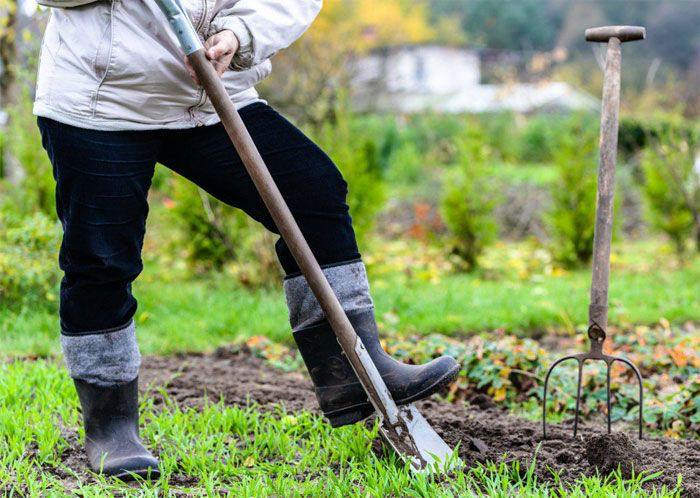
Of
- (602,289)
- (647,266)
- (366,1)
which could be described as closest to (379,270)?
(647,266)

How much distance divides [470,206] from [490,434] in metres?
4.89

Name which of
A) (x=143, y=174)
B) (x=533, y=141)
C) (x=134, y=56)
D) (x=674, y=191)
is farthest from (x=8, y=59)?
(x=533, y=141)

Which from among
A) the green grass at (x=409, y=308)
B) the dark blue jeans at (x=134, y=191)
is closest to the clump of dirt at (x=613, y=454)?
the dark blue jeans at (x=134, y=191)

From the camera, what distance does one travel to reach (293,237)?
2.39 meters

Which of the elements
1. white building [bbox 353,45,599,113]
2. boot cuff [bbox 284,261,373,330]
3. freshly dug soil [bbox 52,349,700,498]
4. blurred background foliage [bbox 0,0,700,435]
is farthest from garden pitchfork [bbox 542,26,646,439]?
white building [bbox 353,45,599,113]

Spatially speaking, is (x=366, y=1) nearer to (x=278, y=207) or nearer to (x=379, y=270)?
(x=379, y=270)

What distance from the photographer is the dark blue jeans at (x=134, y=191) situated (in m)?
2.44

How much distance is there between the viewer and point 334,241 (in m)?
2.64

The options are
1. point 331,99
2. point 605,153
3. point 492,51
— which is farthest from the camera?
point 492,51

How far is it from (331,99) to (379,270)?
101 inches

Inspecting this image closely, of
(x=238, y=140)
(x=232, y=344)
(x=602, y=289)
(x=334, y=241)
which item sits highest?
(x=238, y=140)

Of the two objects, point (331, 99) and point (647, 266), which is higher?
point (331, 99)

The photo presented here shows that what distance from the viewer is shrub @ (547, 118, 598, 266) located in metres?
7.73

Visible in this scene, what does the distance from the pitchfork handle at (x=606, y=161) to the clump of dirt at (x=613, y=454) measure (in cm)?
48
